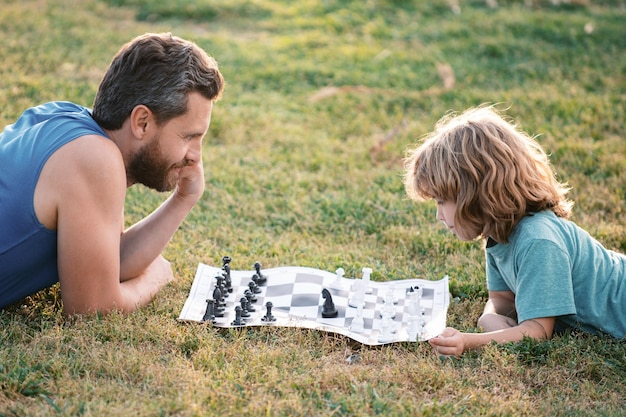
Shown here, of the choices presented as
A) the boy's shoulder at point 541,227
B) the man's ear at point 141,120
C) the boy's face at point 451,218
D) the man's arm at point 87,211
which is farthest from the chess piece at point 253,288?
the boy's shoulder at point 541,227

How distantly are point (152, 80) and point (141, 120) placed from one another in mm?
218

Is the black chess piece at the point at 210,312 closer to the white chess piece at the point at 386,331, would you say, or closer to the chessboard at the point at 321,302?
the chessboard at the point at 321,302

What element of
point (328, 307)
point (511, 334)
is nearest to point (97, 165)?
point (328, 307)

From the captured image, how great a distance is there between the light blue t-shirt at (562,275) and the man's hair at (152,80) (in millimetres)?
1864

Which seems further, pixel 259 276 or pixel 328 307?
pixel 259 276

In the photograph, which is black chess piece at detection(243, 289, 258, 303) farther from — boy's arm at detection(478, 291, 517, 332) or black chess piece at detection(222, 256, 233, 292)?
boy's arm at detection(478, 291, 517, 332)

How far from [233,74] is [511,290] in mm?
5134

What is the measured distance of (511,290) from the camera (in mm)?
4000

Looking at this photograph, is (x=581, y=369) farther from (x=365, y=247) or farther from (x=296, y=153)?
(x=296, y=153)

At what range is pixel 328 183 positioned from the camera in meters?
5.91

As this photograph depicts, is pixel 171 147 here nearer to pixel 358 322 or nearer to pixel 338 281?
pixel 338 281

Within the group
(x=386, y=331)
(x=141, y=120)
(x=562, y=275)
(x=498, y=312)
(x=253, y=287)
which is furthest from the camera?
(x=253, y=287)

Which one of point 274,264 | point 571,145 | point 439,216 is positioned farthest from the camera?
point 571,145

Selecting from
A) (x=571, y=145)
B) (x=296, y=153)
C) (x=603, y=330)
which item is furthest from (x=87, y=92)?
(x=603, y=330)
